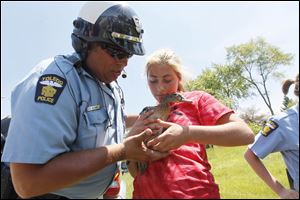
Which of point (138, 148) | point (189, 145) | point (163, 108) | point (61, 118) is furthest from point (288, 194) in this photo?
point (61, 118)

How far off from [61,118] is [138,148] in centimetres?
37

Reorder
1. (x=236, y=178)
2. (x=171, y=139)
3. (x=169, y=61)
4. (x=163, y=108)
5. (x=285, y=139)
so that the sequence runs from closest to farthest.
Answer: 1. (x=171, y=139)
2. (x=163, y=108)
3. (x=169, y=61)
4. (x=285, y=139)
5. (x=236, y=178)

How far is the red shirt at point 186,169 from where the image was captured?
5.43 ft

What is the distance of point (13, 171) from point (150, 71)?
3.00ft

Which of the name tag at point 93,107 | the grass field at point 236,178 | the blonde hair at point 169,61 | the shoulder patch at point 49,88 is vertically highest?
the blonde hair at point 169,61

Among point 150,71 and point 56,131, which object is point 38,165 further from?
point 150,71

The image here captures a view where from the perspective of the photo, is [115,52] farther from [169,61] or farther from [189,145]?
[189,145]

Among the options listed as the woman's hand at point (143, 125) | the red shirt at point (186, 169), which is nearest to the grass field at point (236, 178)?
the red shirt at point (186, 169)

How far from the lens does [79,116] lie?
64.1 inches

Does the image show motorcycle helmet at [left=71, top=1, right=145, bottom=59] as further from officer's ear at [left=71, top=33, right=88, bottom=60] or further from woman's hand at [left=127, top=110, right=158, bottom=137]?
woman's hand at [left=127, top=110, right=158, bottom=137]

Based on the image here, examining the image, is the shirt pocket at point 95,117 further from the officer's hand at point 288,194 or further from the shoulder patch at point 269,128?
the officer's hand at point 288,194

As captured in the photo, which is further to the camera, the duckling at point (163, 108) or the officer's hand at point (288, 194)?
the officer's hand at point (288, 194)

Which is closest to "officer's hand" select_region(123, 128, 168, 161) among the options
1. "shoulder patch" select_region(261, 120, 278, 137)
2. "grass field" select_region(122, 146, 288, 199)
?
"shoulder patch" select_region(261, 120, 278, 137)

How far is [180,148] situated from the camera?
5.79ft
